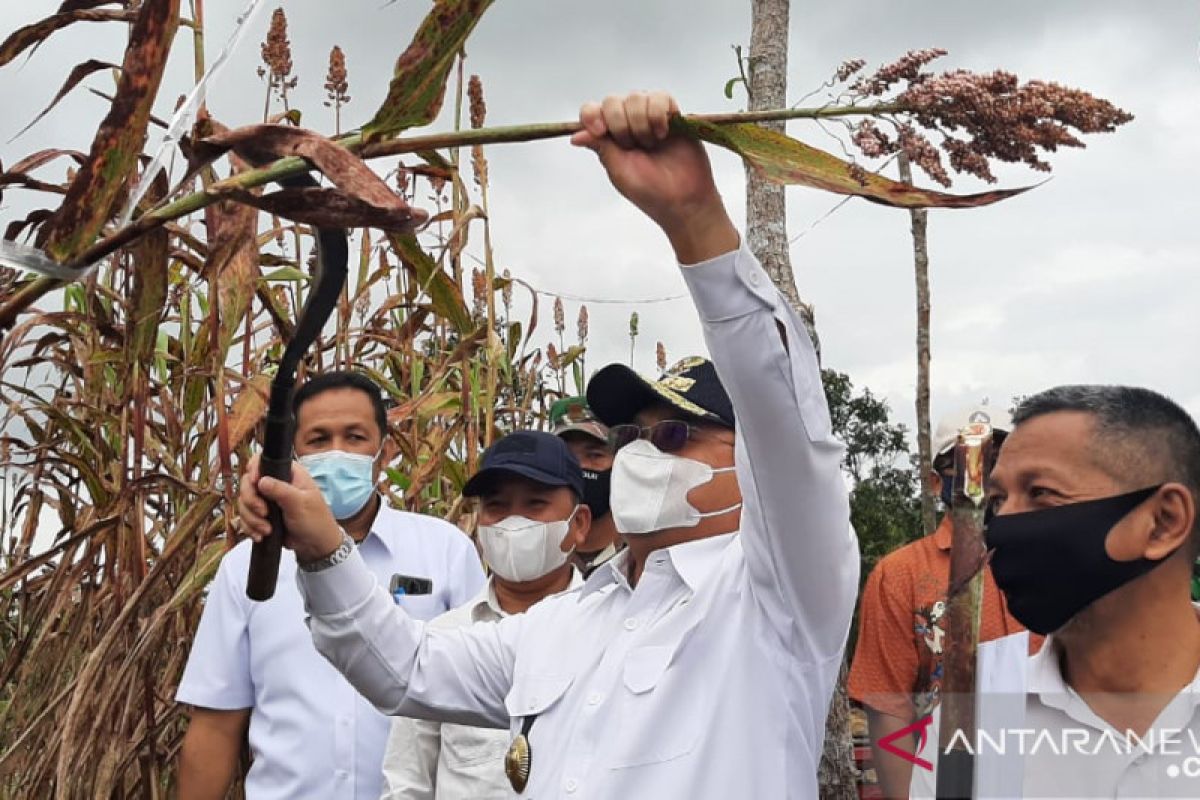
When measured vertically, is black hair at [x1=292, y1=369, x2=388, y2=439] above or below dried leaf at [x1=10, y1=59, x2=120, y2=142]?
below

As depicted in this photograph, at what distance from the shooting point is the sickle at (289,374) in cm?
91

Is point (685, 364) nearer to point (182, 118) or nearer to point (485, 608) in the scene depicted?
point (485, 608)

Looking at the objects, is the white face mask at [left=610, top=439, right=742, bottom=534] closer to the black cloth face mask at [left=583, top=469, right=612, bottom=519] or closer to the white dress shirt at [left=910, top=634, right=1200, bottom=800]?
the white dress shirt at [left=910, top=634, right=1200, bottom=800]

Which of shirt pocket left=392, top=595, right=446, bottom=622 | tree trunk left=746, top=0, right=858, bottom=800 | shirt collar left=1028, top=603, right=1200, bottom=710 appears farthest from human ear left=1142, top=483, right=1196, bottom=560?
tree trunk left=746, top=0, right=858, bottom=800

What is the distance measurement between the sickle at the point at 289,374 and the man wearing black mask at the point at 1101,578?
942 mm

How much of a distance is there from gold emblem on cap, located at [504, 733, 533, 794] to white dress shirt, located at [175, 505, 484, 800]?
886 millimetres

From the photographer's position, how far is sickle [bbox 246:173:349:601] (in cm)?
91

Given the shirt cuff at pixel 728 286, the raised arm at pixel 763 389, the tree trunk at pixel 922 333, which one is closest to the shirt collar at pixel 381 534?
the raised arm at pixel 763 389

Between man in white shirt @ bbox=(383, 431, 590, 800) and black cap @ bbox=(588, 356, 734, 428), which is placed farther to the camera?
man in white shirt @ bbox=(383, 431, 590, 800)

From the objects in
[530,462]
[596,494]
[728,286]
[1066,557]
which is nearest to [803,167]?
[728,286]

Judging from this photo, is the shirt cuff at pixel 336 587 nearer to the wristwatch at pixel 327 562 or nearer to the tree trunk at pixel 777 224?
the wristwatch at pixel 327 562

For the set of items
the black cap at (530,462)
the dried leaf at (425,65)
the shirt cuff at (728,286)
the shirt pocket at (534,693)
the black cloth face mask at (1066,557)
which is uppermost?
the dried leaf at (425,65)

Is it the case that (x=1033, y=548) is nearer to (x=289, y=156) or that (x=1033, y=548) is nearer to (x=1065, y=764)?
(x=1065, y=764)

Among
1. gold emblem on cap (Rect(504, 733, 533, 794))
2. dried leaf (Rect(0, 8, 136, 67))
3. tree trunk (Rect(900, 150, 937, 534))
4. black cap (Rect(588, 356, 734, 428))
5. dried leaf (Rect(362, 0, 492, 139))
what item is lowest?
gold emblem on cap (Rect(504, 733, 533, 794))
